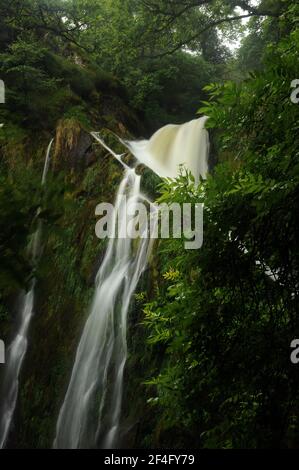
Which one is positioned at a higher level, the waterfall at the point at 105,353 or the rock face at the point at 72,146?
the rock face at the point at 72,146

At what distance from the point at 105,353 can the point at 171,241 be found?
4660 millimetres

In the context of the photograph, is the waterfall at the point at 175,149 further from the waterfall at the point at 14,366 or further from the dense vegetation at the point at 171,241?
the waterfall at the point at 14,366

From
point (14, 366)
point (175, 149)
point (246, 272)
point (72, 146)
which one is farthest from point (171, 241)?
point (175, 149)

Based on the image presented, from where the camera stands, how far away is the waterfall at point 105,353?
23.0ft

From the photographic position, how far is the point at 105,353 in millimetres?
7586

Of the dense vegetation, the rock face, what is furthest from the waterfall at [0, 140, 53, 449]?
the rock face

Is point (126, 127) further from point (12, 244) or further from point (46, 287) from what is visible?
point (12, 244)

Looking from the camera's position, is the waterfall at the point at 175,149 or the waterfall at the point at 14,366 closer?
the waterfall at the point at 14,366

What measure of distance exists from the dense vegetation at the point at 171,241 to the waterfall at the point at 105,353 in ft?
0.97

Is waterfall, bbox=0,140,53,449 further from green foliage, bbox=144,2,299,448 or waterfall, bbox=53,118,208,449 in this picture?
green foliage, bbox=144,2,299,448

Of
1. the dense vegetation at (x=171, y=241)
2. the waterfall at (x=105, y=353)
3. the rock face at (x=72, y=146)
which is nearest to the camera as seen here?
the dense vegetation at (x=171, y=241)

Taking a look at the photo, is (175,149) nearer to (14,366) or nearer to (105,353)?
(105,353)

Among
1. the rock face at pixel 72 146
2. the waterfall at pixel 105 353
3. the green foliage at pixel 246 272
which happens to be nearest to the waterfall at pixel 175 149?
the rock face at pixel 72 146
